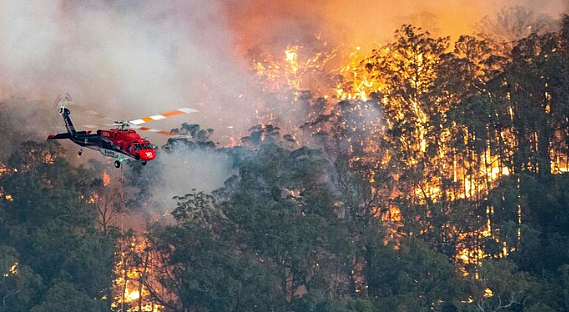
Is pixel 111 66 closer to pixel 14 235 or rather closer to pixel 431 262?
pixel 14 235

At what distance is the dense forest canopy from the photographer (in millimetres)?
86938

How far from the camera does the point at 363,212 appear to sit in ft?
308

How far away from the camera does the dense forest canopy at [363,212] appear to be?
86938 millimetres

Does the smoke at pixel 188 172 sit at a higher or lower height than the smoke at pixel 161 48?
lower

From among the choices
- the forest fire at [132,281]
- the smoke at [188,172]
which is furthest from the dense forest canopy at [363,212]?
the smoke at [188,172]

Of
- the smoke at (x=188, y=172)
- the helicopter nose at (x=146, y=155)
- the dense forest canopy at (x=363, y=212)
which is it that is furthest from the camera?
the smoke at (x=188, y=172)

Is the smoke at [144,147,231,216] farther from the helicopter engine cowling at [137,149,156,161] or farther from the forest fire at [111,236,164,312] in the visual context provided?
the helicopter engine cowling at [137,149,156,161]

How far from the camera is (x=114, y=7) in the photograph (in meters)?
122

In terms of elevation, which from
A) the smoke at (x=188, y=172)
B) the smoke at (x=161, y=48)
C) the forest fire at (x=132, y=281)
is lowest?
the forest fire at (x=132, y=281)

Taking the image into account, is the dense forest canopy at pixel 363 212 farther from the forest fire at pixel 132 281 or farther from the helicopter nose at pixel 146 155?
the helicopter nose at pixel 146 155

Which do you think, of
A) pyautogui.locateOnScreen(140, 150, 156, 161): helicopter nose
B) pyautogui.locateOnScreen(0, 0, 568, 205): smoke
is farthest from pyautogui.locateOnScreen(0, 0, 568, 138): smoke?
pyautogui.locateOnScreen(140, 150, 156, 161): helicopter nose

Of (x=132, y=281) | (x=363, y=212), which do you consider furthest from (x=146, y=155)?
(x=132, y=281)

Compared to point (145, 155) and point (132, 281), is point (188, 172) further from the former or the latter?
point (145, 155)

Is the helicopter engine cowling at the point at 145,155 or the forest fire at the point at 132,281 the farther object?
the forest fire at the point at 132,281
